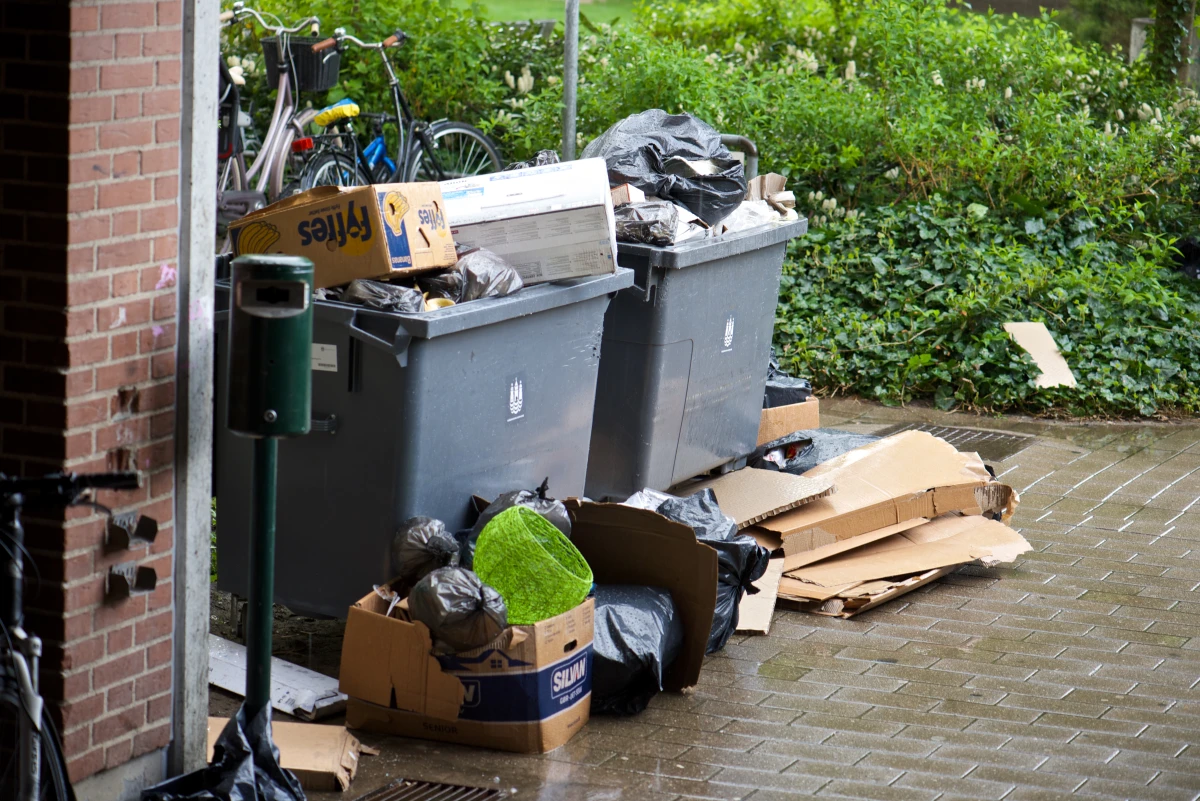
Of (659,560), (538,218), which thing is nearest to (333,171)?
(538,218)

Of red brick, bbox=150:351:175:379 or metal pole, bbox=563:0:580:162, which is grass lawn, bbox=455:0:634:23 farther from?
red brick, bbox=150:351:175:379

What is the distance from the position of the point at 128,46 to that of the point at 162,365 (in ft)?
2.52

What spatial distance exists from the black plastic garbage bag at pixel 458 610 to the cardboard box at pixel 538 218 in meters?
1.25

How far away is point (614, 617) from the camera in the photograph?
178 inches

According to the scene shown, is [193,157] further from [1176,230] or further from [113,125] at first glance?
[1176,230]

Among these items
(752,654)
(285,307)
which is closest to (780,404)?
(752,654)

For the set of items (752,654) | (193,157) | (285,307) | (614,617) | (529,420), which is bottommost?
(752,654)

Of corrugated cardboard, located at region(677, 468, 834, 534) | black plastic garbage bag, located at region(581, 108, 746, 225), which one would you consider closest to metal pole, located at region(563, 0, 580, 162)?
black plastic garbage bag, located at region(581, 108, 746, 225)

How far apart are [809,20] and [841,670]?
864 cm

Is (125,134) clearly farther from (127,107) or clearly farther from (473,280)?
(473,280)

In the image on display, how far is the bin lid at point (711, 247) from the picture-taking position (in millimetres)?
5590

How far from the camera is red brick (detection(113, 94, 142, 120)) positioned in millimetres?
3326

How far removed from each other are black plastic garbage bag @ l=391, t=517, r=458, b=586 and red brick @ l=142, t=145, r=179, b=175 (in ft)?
4.62

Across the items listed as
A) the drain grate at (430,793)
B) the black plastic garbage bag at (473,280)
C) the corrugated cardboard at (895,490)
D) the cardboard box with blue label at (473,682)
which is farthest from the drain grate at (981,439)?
the drain grate at (430,793)
